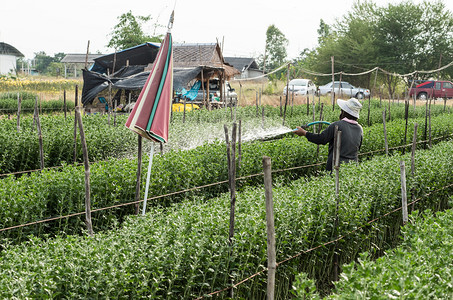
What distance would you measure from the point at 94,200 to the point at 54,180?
0.65 meters

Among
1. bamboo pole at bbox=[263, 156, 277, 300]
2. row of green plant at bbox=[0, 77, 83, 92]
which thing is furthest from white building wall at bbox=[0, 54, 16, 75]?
bamboo pole at bbox=[263, 156, 277, 300]

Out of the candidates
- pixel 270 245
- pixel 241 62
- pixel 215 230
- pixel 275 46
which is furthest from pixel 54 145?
pixel 275 46

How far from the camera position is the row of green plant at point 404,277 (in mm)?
3178

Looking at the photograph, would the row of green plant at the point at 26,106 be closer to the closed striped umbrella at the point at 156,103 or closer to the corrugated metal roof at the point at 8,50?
the closed striped umbrella at the point at 156,103

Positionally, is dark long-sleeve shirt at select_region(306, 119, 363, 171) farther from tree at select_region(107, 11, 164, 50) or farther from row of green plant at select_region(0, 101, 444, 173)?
tree at select_region(107, 11, 164, 50)

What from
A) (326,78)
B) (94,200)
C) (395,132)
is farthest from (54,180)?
(326,78)

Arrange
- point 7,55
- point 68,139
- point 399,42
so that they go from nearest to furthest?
1. point 68,139
2. point 399,42
3. point 7,55

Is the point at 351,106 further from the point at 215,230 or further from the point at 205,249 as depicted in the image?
the point at 205,249

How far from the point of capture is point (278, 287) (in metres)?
5.30

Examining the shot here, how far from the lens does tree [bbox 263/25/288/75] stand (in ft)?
265

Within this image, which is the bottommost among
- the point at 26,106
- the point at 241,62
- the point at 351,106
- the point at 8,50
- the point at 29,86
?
the point at 26,106

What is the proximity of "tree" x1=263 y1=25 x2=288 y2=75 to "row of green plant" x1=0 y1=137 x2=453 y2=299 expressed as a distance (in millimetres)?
75522

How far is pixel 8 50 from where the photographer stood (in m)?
56.7

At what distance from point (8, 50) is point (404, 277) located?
199 feet
